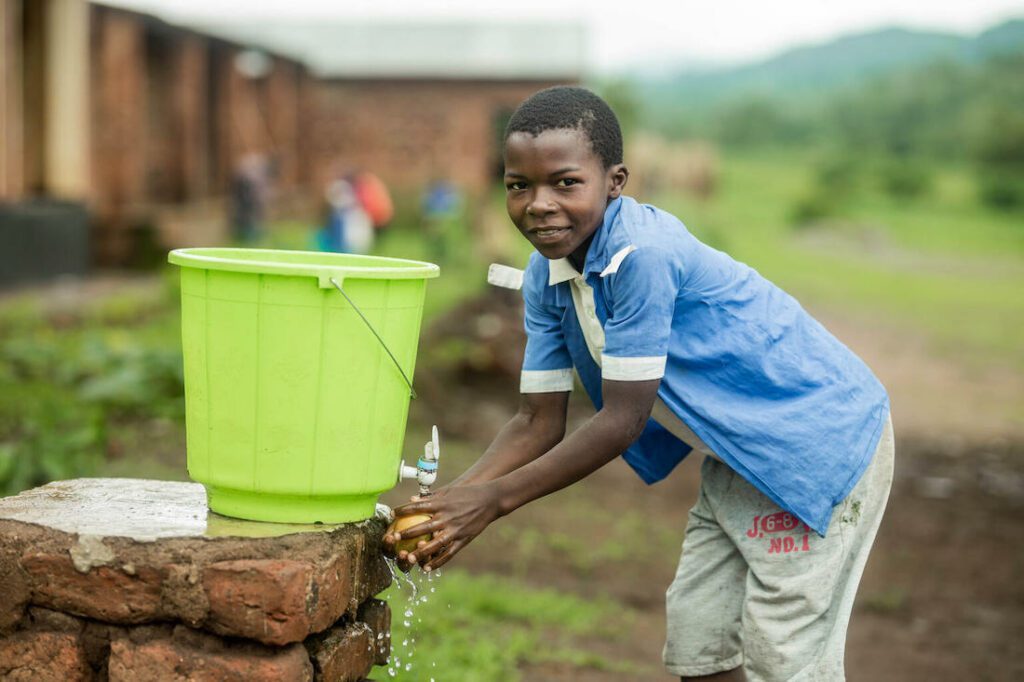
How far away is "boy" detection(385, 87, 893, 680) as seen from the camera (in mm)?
2461

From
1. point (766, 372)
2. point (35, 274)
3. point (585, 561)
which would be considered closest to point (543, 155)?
point (766, 372)

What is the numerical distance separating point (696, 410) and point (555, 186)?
582 millimetres

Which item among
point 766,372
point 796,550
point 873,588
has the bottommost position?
point 873,588

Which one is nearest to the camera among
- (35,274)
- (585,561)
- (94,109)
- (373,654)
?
(373,654)

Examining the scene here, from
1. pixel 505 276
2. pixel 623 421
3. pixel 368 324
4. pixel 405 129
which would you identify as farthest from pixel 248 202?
pixel 623 421

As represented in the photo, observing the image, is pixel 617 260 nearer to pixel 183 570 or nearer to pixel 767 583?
pixel 767 583

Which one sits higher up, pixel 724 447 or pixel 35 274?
pixel 724 447

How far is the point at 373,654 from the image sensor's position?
281 cm

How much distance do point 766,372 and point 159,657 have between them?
1418 millimetres

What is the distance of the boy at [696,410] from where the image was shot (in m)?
2.46

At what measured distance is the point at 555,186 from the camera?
246 cm

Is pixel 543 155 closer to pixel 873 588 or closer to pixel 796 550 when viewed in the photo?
pixel 796 550

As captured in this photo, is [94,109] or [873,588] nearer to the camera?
[873,588]

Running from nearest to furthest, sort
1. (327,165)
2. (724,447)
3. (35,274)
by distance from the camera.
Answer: (724,447), (35,274), (327,165)
